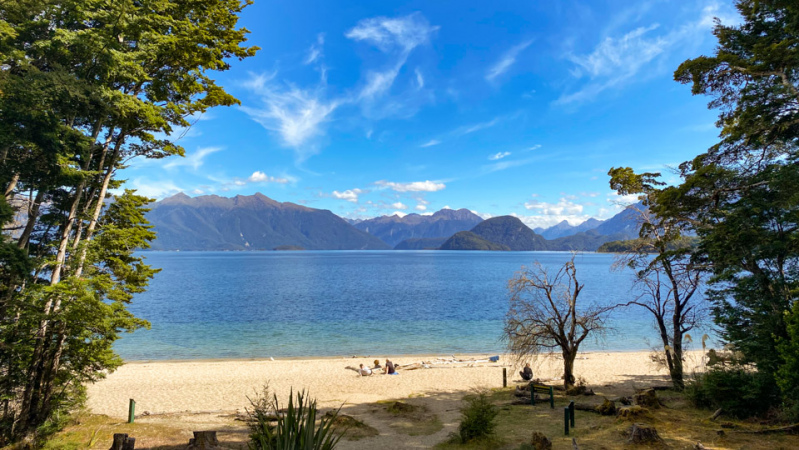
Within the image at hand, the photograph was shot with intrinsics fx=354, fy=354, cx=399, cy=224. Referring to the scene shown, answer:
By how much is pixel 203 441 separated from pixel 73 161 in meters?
9.59

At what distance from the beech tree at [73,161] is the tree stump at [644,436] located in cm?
1610

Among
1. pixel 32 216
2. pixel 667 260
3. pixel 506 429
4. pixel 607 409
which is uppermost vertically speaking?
pixel 32 216

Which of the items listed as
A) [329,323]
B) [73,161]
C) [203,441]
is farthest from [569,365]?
[329,323]

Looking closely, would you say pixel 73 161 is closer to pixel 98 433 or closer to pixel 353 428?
pixel 98 433

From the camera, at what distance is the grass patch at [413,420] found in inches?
544

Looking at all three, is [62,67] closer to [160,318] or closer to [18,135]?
[18,135]

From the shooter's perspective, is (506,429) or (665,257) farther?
(665,257)

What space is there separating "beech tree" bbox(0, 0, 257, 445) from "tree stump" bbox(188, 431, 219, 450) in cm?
463

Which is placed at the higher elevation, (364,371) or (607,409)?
(607,409)

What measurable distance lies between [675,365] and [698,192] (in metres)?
9.20

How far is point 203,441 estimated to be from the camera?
10.1 m

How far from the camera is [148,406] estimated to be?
61.6 feet

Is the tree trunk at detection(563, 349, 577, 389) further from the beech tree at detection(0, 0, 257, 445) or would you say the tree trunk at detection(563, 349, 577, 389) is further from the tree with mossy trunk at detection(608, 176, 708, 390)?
the beech tree at detection(0, 0, 257, 445)

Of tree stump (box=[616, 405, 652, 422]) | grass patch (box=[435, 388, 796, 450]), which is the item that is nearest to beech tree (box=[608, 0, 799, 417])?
grass patch (box=[435, 388, 796, 450])
